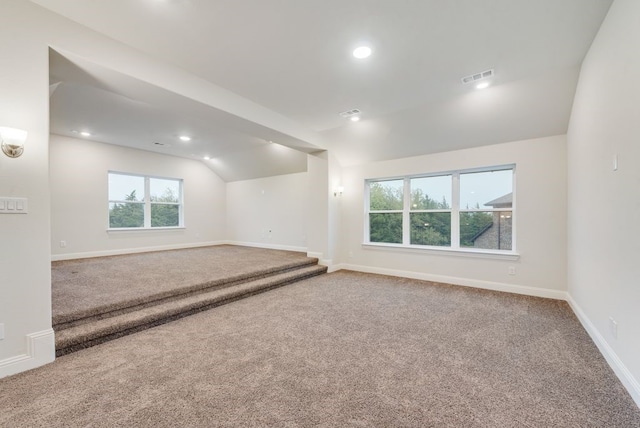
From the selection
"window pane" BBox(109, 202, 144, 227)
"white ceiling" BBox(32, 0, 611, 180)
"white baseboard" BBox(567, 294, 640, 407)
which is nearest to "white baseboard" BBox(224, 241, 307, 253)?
"window pane" BBox(109, 202, 144, 227)

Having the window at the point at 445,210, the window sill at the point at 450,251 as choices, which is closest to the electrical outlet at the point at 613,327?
the window sill at the point at 450,251

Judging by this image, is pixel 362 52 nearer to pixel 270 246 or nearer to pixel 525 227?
pixel 525 227

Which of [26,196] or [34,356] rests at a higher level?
[26,196]

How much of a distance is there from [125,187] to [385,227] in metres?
6.42

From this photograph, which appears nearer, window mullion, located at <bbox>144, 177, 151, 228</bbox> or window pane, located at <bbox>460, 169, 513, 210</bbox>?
window pane, located at <bbox>460, 169, 513, 210</bbox>

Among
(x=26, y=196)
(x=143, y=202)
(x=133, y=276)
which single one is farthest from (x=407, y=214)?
(x=143, y=202)

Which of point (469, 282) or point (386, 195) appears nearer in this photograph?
point (469, 282)

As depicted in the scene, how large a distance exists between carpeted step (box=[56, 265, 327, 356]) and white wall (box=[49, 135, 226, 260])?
4264mm

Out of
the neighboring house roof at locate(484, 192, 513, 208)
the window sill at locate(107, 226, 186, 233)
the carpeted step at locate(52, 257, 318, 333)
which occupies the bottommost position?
the carpeted step at locate(52, 257, 318, 333)

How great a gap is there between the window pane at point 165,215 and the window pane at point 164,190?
0.64 ft

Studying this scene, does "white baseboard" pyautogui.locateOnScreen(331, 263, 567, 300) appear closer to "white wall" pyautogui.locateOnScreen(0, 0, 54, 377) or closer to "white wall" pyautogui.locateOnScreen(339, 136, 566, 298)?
"white wall" pyautogui.locateOnScreen(339, 136, 566, 298)

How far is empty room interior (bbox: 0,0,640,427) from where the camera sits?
1861mm

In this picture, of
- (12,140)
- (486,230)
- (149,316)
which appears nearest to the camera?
(12,140)

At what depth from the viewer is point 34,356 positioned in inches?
84.3
